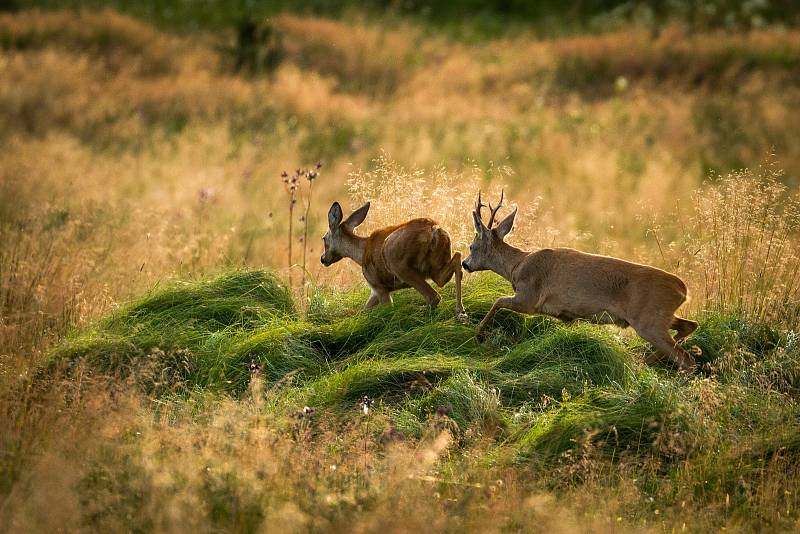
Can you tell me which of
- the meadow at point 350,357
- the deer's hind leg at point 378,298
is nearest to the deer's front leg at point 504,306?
the meadow at point 350,357

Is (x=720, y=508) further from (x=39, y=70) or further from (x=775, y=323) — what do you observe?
(x=39, y=70)

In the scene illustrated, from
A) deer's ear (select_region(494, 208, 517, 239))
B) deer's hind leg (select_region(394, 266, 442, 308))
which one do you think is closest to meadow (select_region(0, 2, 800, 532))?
deer's hind leg (select_region(394, 266, 442, 308))

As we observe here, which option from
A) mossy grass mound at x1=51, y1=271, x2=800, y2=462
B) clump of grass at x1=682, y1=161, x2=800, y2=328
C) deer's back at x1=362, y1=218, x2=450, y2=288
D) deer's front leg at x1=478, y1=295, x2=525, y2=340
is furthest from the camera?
clump of grass at x1=682, y1=161, x2=800, y2=328

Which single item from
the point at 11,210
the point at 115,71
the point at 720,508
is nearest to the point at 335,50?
the point at 115,71

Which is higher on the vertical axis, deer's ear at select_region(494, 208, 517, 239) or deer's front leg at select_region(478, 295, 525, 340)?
deer's ear at select_region(494, 208, 517, 239)

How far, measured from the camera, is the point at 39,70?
21984 mm

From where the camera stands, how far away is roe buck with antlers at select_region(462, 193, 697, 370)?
7.59 meters

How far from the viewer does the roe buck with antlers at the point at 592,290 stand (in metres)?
7.59

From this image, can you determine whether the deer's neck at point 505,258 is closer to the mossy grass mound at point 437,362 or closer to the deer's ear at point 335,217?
the mossy grass mound at point 437,362

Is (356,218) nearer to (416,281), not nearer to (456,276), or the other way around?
(416,281)

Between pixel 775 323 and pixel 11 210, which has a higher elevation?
pixel 775 323

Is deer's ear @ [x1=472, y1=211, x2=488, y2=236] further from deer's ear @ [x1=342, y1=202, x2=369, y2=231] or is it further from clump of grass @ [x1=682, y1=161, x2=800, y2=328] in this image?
clump of grass @ [x1=682, y1=161, x2=800, y2=328]

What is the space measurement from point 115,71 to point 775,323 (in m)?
18.1

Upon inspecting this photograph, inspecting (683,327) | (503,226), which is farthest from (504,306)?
(683,327)
